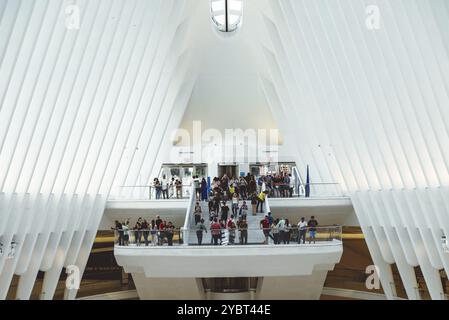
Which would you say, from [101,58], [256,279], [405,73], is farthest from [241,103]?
[405,73]

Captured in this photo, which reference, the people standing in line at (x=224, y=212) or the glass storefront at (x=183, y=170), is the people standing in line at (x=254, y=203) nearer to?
the people standing in line at (x=224, y=212)

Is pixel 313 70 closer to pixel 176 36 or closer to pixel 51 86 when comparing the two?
pixel 176 36

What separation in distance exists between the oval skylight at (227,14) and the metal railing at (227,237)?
14.5 m

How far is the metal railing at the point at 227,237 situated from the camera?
21.2m

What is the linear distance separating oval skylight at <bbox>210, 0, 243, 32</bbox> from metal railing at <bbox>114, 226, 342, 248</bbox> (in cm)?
1451

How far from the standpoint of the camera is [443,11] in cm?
1653

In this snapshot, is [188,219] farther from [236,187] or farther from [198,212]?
[236,187]

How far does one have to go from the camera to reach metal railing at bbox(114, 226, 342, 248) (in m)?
21.2

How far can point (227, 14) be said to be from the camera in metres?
33.1

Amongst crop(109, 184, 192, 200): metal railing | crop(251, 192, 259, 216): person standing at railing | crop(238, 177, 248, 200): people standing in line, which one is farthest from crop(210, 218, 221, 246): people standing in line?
crop(109, 184, 192, 200): metal railing

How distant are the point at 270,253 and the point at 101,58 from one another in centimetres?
909

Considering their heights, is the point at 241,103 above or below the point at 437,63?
above

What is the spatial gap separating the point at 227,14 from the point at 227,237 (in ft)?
51.5

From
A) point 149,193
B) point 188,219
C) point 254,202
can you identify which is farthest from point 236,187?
point 149,193
